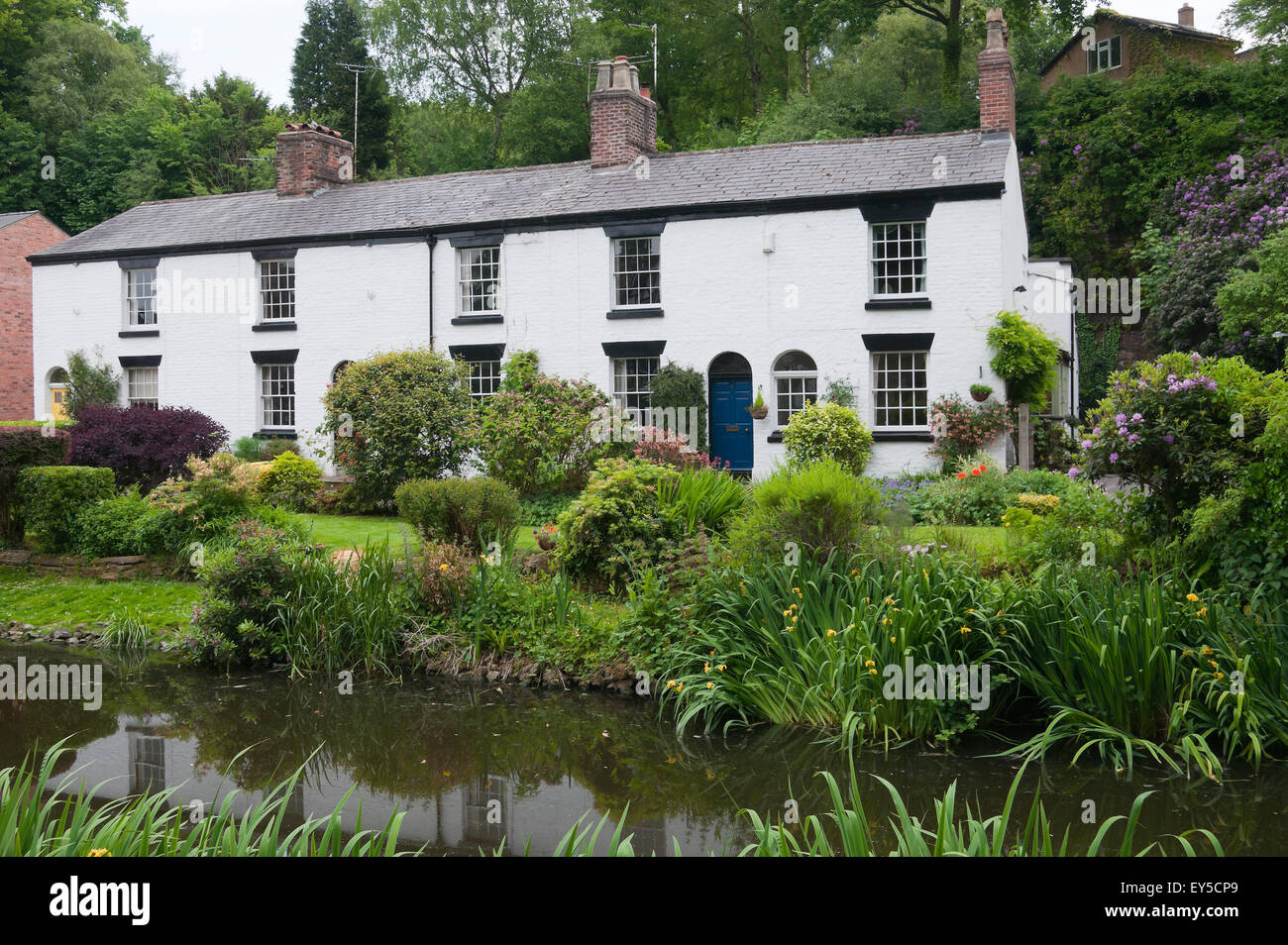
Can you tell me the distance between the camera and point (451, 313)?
22953 millimetres

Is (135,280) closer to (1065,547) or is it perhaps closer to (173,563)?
(173,563)

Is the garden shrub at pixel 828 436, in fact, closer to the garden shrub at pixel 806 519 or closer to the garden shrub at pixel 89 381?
the garden shrub at pixel 806 519

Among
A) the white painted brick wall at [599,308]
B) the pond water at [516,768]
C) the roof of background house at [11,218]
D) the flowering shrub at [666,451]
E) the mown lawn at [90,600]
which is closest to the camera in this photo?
the pond water at [516,768]

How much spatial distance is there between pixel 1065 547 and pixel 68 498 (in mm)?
11384

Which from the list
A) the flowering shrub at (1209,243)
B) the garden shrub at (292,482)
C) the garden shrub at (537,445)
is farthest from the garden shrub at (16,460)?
the flowering shrub at (1209,243)

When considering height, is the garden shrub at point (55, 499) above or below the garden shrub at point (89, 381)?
below

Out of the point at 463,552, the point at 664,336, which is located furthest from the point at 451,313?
the point at 463,552

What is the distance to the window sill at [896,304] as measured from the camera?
19.6m

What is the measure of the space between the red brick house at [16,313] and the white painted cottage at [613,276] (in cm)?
399

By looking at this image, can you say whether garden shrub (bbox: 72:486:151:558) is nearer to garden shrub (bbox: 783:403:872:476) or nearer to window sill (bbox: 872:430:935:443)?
garden shrub (bbox: 783:403:872:476)

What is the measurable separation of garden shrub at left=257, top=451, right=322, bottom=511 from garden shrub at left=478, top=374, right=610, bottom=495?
3141 mm

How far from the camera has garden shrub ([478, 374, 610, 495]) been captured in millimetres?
16812

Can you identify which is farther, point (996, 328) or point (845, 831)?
point (996, 328)

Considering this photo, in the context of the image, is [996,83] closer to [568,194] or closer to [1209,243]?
[1209,243]
